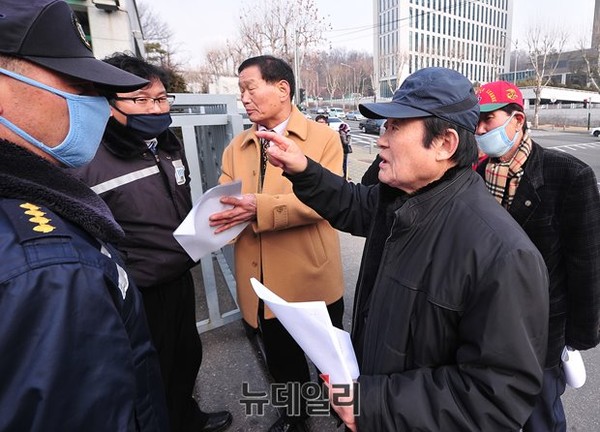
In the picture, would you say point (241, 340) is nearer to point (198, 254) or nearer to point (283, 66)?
point (198, 254)

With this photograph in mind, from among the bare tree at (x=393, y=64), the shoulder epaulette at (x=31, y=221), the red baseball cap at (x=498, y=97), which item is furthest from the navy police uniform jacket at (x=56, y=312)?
the bare tree at (x=393, y=64)

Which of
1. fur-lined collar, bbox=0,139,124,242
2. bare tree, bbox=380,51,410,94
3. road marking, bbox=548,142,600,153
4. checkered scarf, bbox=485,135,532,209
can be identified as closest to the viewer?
fur-lined collar, bbox=0,139,124,242

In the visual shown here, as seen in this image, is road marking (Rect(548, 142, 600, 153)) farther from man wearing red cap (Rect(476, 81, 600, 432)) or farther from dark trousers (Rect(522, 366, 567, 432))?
dark trousers (Rect(522, 366, 567, 432))

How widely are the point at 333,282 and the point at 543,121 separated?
4249 centimetres

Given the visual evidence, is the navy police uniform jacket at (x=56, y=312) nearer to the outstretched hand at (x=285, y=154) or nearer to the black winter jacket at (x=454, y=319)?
the black winter jacket at (x=454, y=319)

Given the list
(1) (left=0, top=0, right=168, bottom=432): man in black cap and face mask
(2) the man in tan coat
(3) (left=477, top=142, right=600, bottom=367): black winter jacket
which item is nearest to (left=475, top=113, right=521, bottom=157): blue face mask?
(3) (left=477, top=142, right=600, bottom=367): black winter jacket

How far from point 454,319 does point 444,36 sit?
83.9 metres

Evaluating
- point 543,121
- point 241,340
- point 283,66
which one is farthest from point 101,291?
point 543,121

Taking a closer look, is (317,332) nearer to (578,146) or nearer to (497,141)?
(497,141)

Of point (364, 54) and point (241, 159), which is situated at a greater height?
point (364, 54)

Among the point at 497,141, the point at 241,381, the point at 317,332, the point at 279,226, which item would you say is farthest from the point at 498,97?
the point at 241,381

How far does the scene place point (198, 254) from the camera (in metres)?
1.95

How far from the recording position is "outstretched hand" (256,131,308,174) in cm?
168

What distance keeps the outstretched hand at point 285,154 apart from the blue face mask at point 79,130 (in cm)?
73
